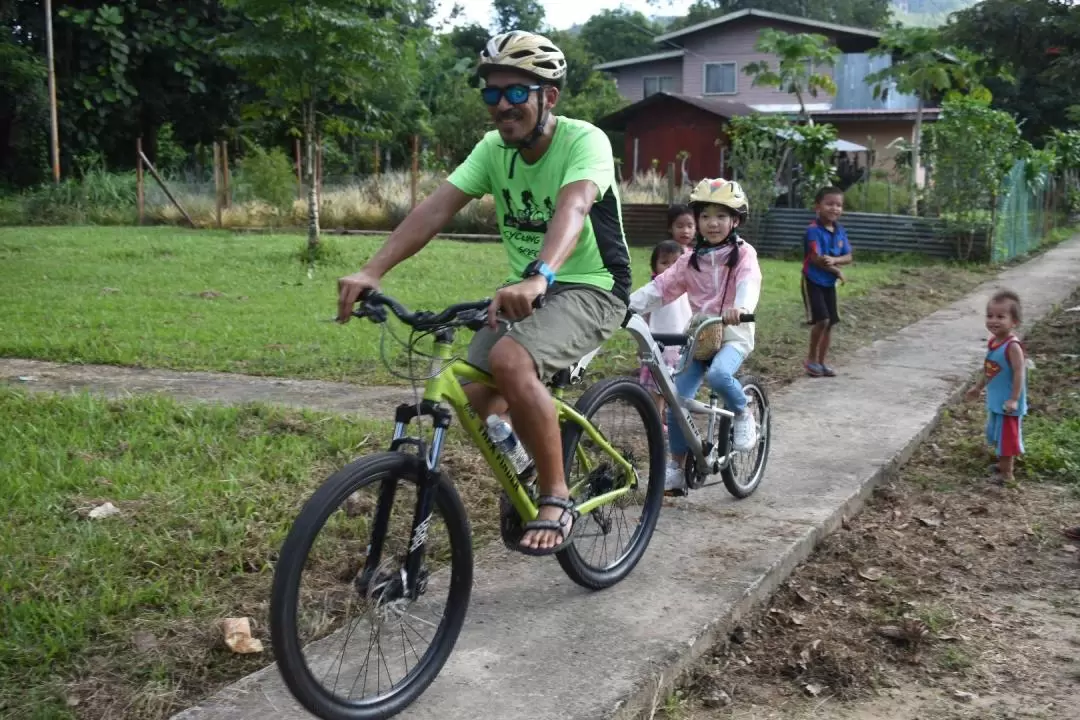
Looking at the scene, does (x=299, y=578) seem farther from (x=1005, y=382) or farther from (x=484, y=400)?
(x=1005, y=382)

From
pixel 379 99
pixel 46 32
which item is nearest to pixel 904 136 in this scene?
pixel 379 99

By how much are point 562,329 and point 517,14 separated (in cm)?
5071

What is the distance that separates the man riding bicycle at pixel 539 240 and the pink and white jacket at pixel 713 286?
1.23 m

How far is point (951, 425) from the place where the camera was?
285 inches

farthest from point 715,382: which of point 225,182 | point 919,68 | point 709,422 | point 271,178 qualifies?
point 225,182

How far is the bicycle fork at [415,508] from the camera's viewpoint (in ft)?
10.2

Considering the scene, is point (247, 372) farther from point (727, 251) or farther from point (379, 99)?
point (379, 99)

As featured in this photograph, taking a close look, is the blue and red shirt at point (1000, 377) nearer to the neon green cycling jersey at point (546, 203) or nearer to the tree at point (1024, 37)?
the neon green cycling jersey at point (546, 203)

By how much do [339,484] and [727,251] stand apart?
2856 millimetres

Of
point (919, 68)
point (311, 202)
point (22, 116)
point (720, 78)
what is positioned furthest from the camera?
point (720, 78)

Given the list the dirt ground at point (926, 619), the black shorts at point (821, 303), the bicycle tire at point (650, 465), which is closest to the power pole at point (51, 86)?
the black shorts at point (821, 303)

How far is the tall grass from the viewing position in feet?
73.2

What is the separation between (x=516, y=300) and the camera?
3057mm

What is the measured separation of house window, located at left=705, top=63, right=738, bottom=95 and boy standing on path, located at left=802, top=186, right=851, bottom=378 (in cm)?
3497
